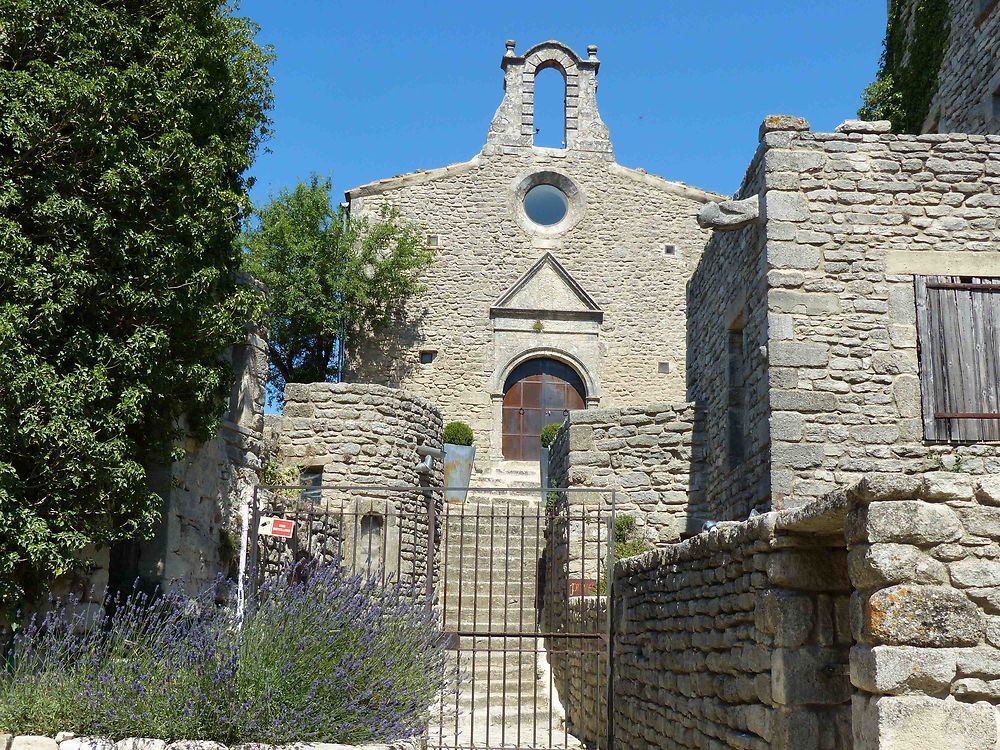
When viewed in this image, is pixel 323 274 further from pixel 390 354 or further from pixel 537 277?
pixel 537 277

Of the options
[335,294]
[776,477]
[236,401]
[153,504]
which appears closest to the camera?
[153,504]

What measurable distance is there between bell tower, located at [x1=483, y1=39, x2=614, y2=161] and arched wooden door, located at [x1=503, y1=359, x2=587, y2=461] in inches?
167

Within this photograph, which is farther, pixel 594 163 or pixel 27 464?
pixel 594 163

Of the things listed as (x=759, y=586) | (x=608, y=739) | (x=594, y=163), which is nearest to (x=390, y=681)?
(x=759, y=586)

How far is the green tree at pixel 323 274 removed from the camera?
1747cm

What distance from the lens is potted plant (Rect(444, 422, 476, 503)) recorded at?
15922 millimetres

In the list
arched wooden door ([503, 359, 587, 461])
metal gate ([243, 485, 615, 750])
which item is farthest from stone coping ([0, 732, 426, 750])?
arched wooden door ([503, 359, 587, 461])

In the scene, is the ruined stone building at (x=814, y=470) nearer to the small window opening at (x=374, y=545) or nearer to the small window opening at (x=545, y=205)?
the small window opening at (x=374, y=545)

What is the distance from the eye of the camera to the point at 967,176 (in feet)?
27.5

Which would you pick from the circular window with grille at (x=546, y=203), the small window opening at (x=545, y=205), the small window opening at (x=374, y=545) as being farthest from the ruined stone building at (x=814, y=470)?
the small window opening at (x=545, y=205)

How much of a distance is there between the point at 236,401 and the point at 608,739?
4.16 metres

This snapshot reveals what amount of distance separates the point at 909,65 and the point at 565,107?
843 centimetres

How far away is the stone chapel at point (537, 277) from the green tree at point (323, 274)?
19.3 inches

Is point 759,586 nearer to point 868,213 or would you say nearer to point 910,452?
point 910,452
